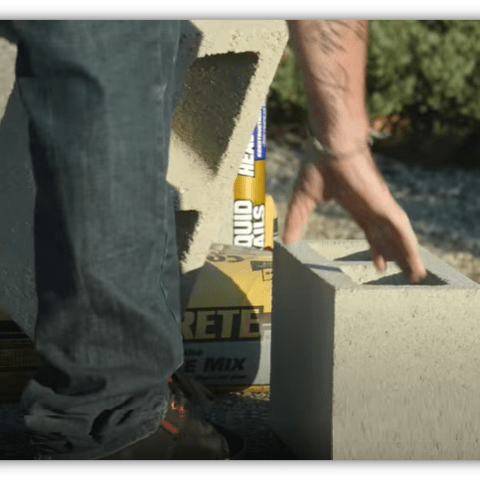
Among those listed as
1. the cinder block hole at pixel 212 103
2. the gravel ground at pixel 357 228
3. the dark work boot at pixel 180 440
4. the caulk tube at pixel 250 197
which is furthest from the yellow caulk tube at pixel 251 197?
the dark work boot at pixel 180 440

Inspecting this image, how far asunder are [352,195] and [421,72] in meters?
3.33

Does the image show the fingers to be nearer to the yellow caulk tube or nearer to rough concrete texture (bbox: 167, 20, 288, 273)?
rough concrete texture (bbox: 167, 20, 288, 273)

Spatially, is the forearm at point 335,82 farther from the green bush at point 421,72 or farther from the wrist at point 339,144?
the green bush at point 421,72

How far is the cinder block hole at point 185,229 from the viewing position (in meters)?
2.68

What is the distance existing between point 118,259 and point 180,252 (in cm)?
77

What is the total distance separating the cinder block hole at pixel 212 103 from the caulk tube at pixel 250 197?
0.84 meters

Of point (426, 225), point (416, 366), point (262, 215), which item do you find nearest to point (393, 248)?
point (416, 366)

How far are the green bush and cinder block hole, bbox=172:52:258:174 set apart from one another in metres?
2.66

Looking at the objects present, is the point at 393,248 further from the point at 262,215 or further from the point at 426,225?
the point at 426,225

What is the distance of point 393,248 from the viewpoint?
2.21 m

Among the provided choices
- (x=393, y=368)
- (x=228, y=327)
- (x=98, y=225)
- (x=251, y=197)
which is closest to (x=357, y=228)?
(x=251, y=197)

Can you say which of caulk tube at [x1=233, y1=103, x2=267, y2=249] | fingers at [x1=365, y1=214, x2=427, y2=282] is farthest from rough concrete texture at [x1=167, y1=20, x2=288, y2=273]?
caulk tube at [x1=233, y1=103, x2=267, y2=249]

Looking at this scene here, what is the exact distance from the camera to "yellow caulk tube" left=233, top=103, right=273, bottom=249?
347 centimetres

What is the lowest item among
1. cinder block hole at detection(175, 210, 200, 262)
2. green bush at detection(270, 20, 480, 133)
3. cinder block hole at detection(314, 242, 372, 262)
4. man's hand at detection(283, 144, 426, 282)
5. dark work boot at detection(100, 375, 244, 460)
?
dark work boot at detection(100, 375, 244, 460)
